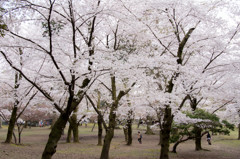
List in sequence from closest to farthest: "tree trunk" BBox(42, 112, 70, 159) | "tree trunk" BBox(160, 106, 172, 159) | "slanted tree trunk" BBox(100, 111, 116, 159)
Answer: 1. "tree trunk" BBox(42, 112, 70, 159)
2. "tree trunk" BBox(160, 106, 172, 159)
3. "slanted tree trunk" BBox(100, 111, 116, 159)

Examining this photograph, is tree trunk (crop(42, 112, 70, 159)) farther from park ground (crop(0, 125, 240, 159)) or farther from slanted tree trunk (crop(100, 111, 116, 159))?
park ground (crop(0, 125, 240, 159))

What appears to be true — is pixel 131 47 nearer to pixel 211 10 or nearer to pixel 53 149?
pixel 211 10

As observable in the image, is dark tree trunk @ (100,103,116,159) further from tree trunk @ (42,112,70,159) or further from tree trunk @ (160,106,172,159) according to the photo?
tree trunk @ (42,112,70,159)

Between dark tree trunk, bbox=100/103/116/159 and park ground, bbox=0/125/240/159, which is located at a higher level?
dark tree trunk, bbox=100/103/116/159

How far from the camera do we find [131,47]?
10836 millimetres

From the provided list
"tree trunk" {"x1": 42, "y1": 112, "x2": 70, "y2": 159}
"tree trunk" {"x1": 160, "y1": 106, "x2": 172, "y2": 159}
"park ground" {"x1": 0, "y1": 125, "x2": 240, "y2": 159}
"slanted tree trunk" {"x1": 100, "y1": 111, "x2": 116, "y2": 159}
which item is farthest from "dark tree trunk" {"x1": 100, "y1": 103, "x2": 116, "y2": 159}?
"tree trunk" {"x1": 42, "y1": 112, "x2": 70, "y2": 159}

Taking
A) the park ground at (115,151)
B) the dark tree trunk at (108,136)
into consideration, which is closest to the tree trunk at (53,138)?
the dark tree trunk at (108,136)

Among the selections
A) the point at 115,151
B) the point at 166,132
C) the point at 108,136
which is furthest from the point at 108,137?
the point at 115,151

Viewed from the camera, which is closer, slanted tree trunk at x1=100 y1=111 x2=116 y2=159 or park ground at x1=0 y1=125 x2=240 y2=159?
slanted tree trunk at x1=100 y1=111 x2=116 y2=159

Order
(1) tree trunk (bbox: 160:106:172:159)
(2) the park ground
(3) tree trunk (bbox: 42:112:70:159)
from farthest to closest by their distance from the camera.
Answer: (2) the park ground < (1) tree trunk (bbox: 160:106:172:159) < (3) tree trunk (bbox: 42:112:70:159)

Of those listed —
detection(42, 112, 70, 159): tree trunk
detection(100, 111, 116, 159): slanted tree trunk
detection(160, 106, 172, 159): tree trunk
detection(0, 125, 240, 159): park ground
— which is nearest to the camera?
detection(42, 112, 70, 159): tree trunk

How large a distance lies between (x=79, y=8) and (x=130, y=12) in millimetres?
2371

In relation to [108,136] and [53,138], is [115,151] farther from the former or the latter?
[53,138]

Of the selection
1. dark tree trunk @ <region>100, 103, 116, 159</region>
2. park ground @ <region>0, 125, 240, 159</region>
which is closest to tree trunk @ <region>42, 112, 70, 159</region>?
dark tree trunk @ <region>100, 103, 116, 159</region>
